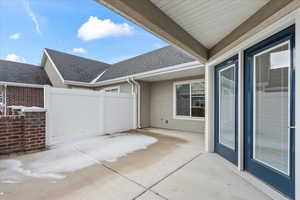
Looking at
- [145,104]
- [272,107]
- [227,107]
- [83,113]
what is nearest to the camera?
[272,107]

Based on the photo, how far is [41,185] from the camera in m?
2.28

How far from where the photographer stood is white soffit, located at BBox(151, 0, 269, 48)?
198 cm

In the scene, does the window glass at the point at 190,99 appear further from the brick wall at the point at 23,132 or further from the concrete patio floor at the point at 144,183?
the brick wall at the point at 23,132

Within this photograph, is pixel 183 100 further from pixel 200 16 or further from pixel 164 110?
pixel 200 16

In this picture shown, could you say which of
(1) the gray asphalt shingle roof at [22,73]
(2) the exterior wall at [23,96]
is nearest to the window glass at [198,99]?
(2) the exterior wall at [23,96]

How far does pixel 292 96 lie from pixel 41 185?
4.00 meters

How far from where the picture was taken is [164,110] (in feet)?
25.4

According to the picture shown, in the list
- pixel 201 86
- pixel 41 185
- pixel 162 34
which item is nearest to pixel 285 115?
pixel 162 34

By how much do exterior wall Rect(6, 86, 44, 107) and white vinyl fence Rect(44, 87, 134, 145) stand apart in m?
5.93

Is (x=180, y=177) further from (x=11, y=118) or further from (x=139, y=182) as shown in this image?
(x=11, y=118)

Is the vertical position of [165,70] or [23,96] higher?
[165,70]

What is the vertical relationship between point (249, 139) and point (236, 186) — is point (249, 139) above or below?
above

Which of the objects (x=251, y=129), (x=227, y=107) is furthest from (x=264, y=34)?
(x=227, y=107)

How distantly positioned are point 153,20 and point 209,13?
3.20 ft
